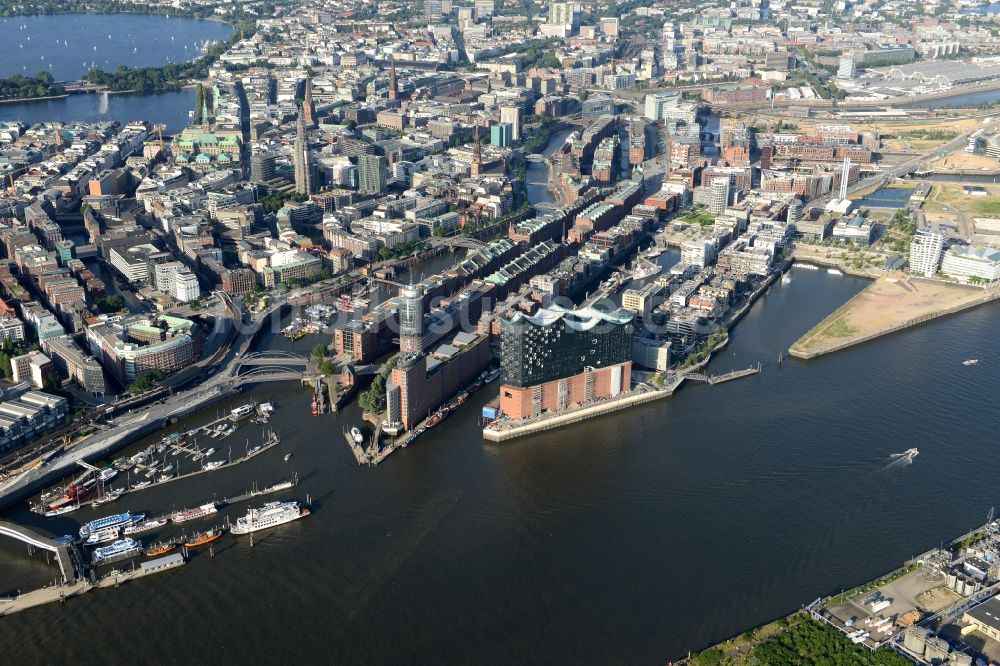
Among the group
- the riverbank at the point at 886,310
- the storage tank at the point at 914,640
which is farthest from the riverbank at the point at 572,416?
the storage tank at the point at 914,640

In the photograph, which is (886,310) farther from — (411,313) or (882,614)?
(882,614)

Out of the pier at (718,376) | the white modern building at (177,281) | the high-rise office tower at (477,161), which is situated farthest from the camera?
the high-rise office tower at (477,161)

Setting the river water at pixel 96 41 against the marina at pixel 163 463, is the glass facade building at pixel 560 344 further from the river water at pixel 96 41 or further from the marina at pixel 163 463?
the river water at pixel 96 41

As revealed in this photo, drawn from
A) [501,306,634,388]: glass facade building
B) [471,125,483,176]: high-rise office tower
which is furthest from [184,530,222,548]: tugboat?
[471,125,483,176]: high-rise office tower

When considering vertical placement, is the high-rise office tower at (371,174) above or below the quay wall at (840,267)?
above

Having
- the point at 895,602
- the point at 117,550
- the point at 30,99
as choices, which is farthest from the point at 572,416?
the point at 30,99

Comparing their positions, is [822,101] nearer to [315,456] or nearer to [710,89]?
[710,89]
